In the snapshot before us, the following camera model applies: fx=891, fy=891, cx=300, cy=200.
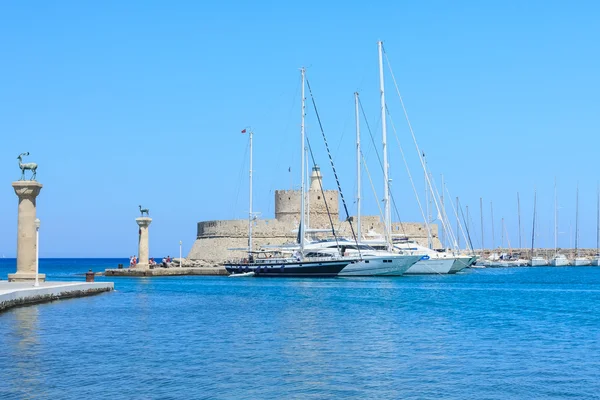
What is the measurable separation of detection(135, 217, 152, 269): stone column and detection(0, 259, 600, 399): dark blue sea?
692 inches

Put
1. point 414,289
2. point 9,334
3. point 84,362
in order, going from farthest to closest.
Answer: point 414,289 < point 9,334 < point 84,362

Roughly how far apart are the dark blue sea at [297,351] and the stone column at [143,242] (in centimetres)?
1758

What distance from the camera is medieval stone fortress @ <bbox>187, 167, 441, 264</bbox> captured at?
50.2 metres

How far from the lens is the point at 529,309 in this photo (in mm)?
20125

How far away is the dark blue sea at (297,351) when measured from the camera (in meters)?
9.20

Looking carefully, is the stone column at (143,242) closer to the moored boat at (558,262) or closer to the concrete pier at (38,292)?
the concrete pier at (38,292)

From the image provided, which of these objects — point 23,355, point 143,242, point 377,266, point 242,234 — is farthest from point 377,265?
point 23,355

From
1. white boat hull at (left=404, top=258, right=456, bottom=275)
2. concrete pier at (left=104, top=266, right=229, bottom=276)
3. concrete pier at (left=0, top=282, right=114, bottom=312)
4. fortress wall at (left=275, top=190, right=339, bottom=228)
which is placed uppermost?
fortress wall at (left=275, top=190, right=339, bottom=228)

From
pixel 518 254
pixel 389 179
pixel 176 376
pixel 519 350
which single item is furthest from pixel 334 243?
pixel 518 254

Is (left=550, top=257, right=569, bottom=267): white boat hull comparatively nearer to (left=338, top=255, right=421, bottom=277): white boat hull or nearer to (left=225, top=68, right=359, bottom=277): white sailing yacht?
(left=338, top=255, right=421, bottom=277): white boat hull

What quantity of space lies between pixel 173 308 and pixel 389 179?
17918 mm

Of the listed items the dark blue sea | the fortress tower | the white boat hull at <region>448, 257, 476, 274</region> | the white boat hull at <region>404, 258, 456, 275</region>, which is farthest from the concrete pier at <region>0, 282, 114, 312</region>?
the fortress tower

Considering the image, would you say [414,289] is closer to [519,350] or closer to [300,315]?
[300,315]

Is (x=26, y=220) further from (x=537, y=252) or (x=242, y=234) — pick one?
(x=537, y=252)
